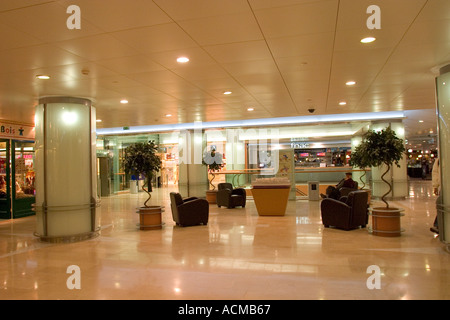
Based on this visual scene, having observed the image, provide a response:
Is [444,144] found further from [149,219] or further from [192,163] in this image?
[192,163]

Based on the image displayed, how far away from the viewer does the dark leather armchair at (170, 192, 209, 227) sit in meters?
8.95

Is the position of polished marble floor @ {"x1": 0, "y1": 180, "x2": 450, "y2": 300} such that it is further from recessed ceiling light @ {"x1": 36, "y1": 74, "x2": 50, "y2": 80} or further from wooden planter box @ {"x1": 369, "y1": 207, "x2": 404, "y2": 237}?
recessed ceiling light @ {"x1": 36, "y1": 74, "x2": 50, "y2": 80}

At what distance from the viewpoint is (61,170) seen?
7578 mm

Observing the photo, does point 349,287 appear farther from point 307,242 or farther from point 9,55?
point 9,55

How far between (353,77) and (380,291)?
4.44 m

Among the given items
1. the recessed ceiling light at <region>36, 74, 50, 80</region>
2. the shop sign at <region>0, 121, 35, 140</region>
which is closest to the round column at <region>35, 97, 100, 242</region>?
the recessed ceiling light at <region>36, 74, 50, 80</region>

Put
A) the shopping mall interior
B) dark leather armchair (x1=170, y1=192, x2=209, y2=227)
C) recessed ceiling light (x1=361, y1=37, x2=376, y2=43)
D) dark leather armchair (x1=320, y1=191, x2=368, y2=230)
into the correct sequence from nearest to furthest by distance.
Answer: the shopping mall interior < recessed ceiling light (x1=361, y1=37, x2=376, y2=43) < dark leather armchair (x1=320, y1=191, x2=368, y2=230) < dark leather armchair (x1=170, y1=192, x2=209, y2=227)

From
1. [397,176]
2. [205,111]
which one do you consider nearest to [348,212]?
[205,111]

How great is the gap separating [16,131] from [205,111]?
6.47m

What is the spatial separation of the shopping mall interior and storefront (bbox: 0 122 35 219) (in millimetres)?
51

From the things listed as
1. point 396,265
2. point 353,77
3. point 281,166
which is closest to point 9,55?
point 353,77

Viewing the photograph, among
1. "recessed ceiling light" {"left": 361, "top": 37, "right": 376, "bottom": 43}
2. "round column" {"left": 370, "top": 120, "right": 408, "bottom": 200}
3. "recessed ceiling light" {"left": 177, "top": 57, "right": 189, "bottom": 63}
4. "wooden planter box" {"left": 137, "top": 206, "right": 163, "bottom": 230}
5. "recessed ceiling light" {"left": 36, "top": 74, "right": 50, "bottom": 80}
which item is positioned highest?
"recessed ceiling light" {"left": 361, "top": 37, "right": 376, "bottom": 43}

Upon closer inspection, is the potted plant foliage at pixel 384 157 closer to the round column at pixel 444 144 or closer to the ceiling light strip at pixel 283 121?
the round column at pixel 444 144

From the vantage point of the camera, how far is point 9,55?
4945 mm
